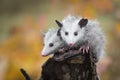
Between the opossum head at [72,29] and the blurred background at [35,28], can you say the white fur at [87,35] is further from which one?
the blurred background at [35,28]

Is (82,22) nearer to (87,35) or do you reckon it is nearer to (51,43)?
(87,35)

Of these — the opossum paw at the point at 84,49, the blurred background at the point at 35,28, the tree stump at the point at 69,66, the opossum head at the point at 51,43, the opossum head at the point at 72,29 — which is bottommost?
the tree stump at the point at 69,66

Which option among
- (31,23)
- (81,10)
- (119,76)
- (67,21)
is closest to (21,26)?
(31,23)

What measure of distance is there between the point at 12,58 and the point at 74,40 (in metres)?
3.13

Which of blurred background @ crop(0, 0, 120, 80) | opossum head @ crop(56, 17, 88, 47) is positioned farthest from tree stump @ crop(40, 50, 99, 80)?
blurred background @ crop(0, 0, 120, 80)

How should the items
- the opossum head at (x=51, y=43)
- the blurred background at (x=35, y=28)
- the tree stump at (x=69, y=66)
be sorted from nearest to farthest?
the tree stump at (x=69, y=66) → the opossum head at (x=51, y=43) → the blurred background at (x=35, y=28)

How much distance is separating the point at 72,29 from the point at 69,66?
0.98 ft

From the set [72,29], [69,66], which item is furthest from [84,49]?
[72,29]

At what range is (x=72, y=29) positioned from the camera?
9.83 ft

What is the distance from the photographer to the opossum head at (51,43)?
9.34 feet

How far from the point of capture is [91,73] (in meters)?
2.80

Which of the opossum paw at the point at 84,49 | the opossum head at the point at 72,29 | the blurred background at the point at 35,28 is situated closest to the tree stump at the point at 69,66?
the opossum paw at the point at 84,49

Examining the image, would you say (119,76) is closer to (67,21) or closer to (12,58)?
(12,58)

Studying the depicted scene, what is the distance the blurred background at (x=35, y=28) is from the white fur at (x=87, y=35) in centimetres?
Result: 274
